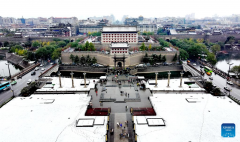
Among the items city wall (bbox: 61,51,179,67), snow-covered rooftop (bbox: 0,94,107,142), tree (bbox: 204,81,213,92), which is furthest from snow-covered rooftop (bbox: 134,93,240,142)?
city wall (bbox: 61,51,179,67)

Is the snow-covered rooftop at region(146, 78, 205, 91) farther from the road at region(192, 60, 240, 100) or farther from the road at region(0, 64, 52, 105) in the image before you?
the road at region(0, 64, 52, 105)

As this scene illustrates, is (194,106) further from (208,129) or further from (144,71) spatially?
(144,71)

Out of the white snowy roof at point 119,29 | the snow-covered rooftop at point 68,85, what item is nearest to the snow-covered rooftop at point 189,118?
the snow-covered rooftop at point 68,85

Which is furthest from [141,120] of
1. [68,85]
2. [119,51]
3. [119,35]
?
[119,35]

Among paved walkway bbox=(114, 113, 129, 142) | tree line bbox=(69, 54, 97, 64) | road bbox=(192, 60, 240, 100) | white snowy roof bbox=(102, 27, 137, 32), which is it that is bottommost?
paved walkway bbox=(114, 113, 129, 142)

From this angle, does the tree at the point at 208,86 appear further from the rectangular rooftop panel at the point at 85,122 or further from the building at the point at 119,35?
the building at the point at 119,35

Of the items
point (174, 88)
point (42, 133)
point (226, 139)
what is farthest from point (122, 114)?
point (174, 88)
